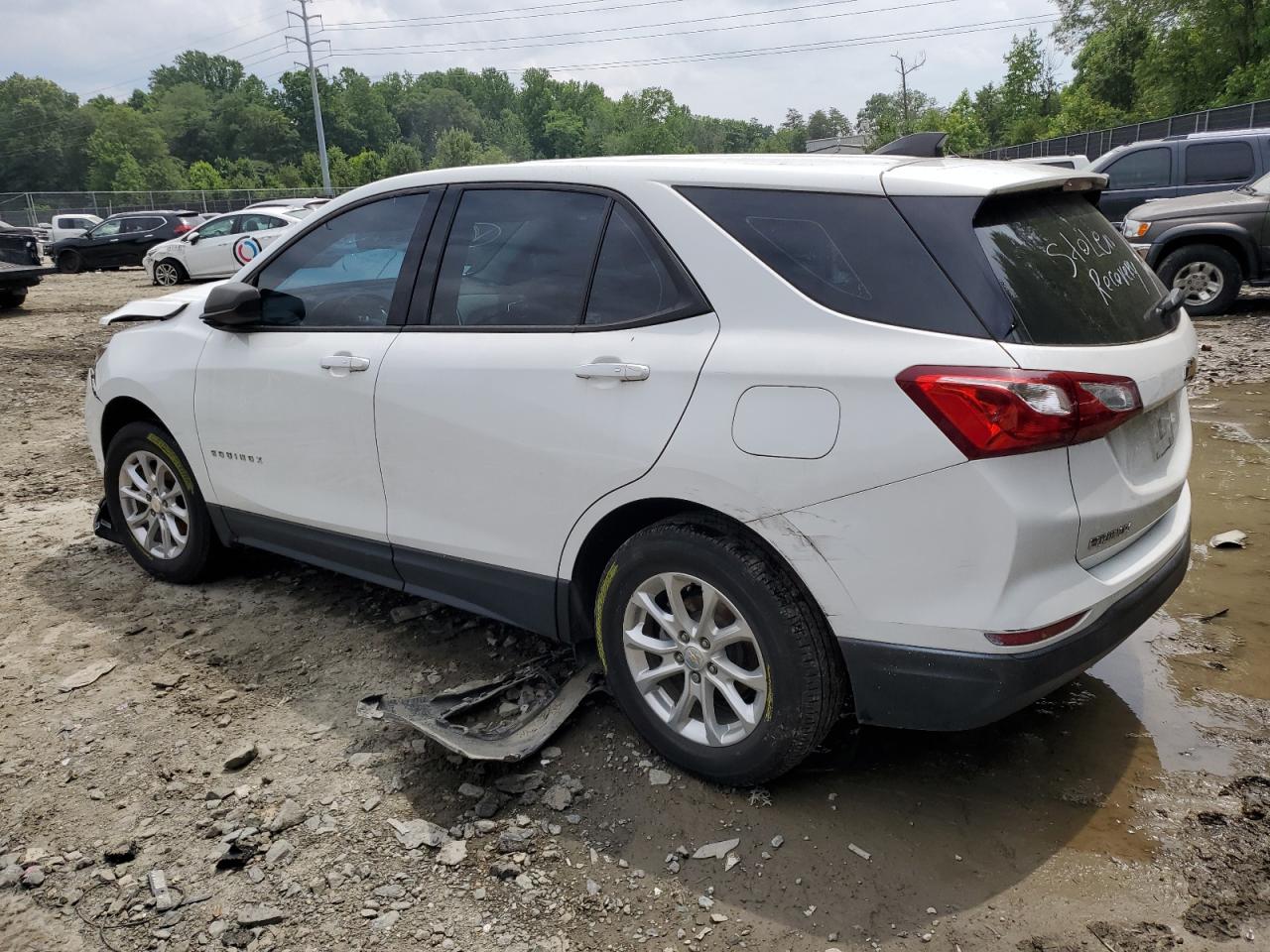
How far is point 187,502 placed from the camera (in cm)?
452

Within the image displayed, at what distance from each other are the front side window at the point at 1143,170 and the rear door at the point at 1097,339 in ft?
39.2

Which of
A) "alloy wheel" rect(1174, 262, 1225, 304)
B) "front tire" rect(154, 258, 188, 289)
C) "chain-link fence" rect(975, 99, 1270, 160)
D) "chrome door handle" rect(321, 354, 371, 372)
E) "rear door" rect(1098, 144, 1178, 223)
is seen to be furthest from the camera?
"chain-link fence" rect(975, 99, 1270, 160)

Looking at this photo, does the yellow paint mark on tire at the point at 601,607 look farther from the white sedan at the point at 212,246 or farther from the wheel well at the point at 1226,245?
the white sedan at the point at 212,246

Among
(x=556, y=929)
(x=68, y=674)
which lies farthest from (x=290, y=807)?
(x=68, y=674)

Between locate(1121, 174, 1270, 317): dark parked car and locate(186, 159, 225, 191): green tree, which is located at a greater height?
locate(186, 159, 225, 191): green tree

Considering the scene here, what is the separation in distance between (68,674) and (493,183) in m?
2.51

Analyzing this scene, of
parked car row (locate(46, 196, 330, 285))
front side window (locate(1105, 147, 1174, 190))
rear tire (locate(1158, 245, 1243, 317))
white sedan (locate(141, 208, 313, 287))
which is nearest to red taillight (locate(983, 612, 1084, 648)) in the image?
rear tire (locate(1158, 245, 1243, 317))

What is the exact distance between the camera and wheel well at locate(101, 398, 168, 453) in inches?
184

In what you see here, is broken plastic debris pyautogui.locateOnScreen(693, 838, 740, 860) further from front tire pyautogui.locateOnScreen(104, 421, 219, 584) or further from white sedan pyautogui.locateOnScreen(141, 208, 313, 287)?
white sedan pyautogui.locateOnScreen(141, 208, 313, 287)

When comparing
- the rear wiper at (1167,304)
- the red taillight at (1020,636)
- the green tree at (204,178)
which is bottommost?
the red taillight at (1020,636)

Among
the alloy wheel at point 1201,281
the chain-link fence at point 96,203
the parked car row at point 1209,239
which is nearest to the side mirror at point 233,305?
the parked car row at point 1209,239

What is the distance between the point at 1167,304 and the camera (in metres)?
3.06

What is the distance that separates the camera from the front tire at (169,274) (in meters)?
20.6

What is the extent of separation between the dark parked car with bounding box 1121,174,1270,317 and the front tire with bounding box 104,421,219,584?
980 centimetres
